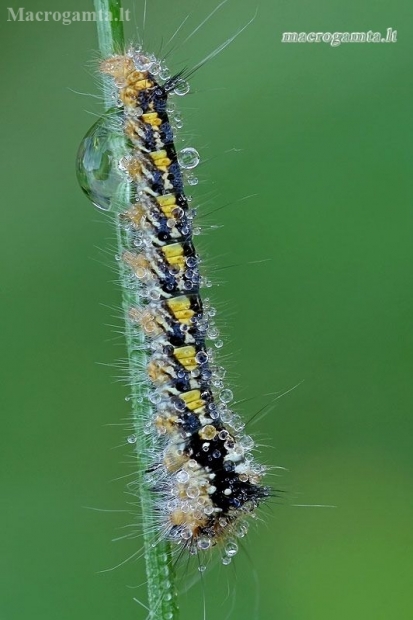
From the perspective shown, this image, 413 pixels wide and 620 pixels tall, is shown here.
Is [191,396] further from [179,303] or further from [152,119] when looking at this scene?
[152,119]

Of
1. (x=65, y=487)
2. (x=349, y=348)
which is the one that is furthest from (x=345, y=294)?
(x=65, y=487)

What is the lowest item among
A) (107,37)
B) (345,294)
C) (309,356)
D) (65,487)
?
(65,487)

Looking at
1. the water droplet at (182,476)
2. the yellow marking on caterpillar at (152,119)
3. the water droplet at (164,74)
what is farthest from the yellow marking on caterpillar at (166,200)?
the water droplet at (182,476)

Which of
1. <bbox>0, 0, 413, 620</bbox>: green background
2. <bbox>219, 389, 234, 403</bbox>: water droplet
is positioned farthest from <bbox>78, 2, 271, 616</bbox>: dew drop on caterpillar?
<bbox>0, 0, 413, 620</bbox>: green background

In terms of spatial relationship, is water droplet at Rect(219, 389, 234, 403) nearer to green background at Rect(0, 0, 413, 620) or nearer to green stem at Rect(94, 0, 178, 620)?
green stem at Rect(94, 0, 178, 620)

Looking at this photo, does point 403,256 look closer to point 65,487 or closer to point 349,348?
point 349,348

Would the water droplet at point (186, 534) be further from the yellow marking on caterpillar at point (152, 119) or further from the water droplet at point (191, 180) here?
the yellow marking on caterpillar at point (152, 119)

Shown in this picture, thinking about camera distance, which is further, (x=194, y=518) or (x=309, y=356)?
(x=309, y=356)

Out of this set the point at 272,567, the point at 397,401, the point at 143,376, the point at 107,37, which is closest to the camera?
the point at 107,37
